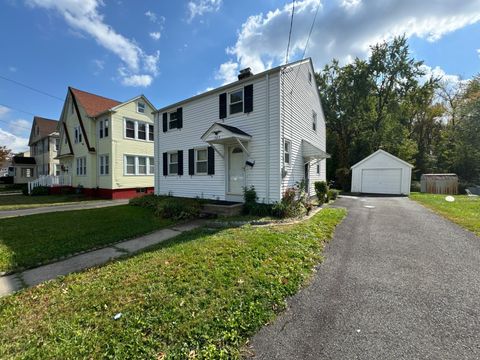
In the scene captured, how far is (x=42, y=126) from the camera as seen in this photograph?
2942cm

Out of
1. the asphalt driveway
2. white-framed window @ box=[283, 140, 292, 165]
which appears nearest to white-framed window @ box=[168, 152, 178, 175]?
white-framed window @ box=[283, 140, 292, 165]

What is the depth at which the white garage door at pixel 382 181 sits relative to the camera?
19.0 meters

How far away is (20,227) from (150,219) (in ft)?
13.2

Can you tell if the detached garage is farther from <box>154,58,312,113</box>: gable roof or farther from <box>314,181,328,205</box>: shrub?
<box>154,58,312,113</box>: gable roof

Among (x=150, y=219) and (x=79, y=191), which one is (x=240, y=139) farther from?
(x=79, y=191)

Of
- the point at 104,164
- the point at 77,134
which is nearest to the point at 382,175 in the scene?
the point at 104,164

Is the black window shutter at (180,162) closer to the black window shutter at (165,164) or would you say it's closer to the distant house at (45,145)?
the black window shutter at (165,164)

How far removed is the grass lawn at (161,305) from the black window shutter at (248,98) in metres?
6.26

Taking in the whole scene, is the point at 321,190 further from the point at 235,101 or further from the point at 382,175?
the point at 382,175

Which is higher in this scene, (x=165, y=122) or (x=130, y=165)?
(x=165, y=122)

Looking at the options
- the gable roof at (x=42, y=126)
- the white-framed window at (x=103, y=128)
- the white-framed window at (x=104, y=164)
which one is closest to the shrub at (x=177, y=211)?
the white-framed window at (x=104, y=164)

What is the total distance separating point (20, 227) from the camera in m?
7.37

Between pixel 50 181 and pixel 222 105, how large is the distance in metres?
18.6

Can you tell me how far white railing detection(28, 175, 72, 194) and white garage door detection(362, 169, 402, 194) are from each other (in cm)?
2692
